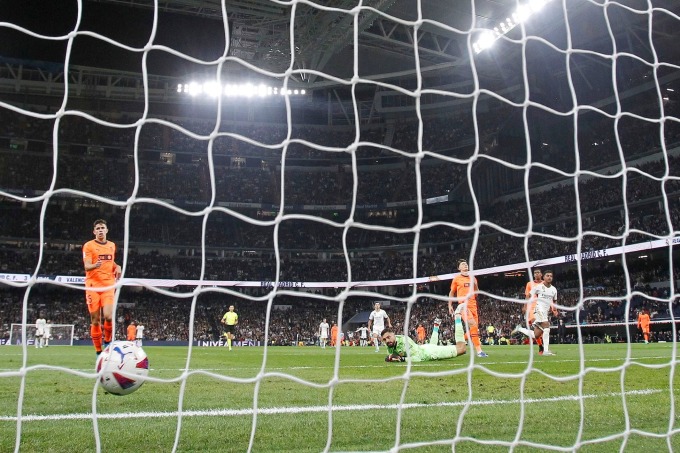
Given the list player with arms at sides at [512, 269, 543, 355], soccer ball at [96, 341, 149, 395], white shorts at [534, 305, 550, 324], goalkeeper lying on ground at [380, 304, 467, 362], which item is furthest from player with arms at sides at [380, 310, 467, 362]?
soccer ball at [96, 341, 149, 395]

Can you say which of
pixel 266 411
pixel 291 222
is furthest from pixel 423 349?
pixel 291 222

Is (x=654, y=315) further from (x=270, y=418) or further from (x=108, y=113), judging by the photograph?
(x=108, y=113)

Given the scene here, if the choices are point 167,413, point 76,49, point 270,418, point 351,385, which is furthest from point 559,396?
point 76,49

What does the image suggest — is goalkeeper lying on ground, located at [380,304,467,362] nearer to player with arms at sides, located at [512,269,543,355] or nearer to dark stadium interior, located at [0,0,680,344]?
player with arms at sides, located at [512,269,543,355]

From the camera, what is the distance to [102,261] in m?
6.94

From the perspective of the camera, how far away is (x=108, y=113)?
35000 mm

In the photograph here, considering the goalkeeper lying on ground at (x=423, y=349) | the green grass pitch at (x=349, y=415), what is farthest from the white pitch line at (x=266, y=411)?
the goalkeeper lying on ground at (x=423, y=349)

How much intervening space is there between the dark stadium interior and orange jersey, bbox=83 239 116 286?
14.8 m

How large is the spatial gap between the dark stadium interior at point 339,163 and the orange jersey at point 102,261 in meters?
14.8

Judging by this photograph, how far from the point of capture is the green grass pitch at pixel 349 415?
2.93m

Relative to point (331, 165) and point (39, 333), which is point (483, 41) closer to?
point (331, 165)

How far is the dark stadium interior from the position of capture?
2594 cm

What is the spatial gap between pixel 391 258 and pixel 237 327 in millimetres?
11446

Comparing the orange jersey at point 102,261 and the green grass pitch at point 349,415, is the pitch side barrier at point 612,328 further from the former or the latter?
the orange jersey at point 102,261
